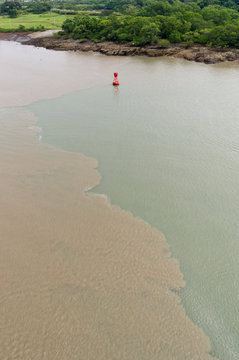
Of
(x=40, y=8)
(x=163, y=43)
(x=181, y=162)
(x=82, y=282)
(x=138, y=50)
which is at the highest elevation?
(x=40, y=8)

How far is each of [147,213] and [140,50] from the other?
1030 inches

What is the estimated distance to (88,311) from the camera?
5.31 metres

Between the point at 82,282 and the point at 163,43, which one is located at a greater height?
the point at 163,43

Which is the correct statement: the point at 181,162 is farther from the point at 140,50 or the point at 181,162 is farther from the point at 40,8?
the point at 40,8

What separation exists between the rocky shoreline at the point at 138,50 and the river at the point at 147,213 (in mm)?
10299

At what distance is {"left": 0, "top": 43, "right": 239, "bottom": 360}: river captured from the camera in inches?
199

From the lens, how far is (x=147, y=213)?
25.5 feet

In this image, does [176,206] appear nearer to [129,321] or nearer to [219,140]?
[129,321]

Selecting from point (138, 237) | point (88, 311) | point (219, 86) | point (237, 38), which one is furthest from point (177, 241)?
point (237, 38)

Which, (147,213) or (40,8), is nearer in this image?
(147,213)

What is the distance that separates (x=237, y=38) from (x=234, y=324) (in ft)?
96.1

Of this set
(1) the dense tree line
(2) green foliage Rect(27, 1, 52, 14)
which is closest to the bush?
(1) the dense tree line

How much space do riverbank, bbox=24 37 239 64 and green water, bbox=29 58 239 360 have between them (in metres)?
7.17

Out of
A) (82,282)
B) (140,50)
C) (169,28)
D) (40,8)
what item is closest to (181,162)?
(82,282)
